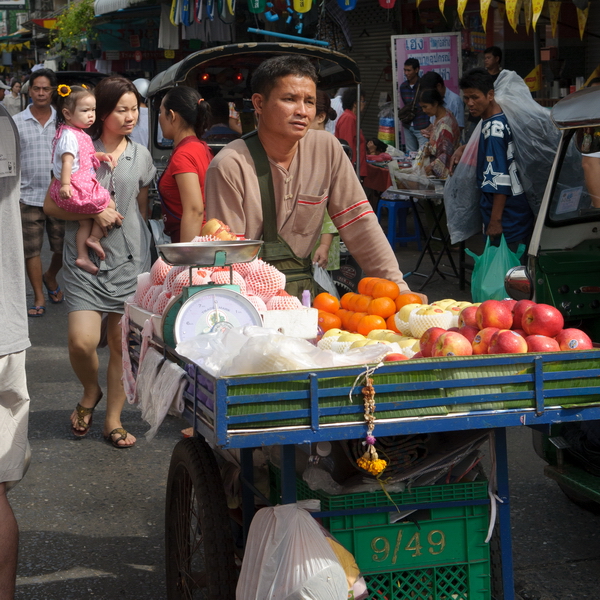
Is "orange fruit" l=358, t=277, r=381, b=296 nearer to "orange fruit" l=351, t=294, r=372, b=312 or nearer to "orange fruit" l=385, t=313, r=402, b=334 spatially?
"orange fruit" l=351, t=294, r=372, b=312

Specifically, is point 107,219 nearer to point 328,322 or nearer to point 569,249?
point 328,322

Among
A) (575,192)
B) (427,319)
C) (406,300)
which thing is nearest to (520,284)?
(575,192)

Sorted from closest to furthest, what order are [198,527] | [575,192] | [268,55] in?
1. [198,527]
2. [575,192]
3. [268,55]

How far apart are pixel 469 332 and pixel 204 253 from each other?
2.94 feet

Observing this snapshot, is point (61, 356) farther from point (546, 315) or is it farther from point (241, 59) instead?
point (546, 315)

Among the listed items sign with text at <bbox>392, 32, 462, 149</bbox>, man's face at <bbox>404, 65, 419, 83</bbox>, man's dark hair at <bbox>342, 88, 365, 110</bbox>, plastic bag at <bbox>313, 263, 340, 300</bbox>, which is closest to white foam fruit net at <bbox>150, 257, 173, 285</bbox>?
plastic bag at <bbox>313, 263, 340, 300</bbox>

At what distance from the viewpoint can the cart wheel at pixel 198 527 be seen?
2705mm

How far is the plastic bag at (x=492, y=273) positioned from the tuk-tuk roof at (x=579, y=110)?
209 cm

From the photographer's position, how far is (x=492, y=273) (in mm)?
6254

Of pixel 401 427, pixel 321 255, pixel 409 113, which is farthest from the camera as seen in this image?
pixel 409 113

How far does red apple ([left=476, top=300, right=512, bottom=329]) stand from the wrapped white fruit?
224 mm

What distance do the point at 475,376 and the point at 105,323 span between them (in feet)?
11.7

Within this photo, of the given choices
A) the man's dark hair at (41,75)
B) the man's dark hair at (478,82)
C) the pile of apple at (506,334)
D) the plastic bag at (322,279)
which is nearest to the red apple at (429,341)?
the pile of apple at (506,334)

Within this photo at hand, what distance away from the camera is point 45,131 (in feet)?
29.4
